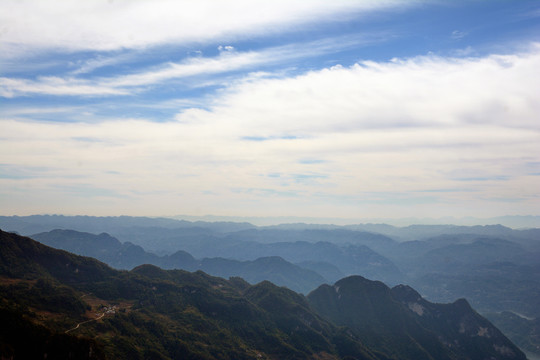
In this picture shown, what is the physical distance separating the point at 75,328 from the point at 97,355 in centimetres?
5907

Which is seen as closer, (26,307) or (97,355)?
(97,355)

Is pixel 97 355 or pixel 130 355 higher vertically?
pixel 97 355

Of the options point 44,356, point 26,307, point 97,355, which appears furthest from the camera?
point 26,307

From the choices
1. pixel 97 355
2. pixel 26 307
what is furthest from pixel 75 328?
pixel 97 355

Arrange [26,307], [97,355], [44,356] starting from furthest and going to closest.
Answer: [26,307]
[97,355]
[44,356]

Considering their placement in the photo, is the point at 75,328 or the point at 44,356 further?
the point at 75,328

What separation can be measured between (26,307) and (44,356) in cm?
7005

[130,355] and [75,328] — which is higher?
[75,328]

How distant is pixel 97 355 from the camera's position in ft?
496

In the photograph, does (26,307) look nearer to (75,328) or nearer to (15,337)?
(75,328)

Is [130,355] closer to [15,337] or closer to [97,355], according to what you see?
[97,355]

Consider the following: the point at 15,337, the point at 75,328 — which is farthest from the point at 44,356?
the point at 75,328

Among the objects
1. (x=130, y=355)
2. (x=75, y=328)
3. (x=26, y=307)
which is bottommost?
(x=130, y=355)

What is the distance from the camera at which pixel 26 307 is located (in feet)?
635
